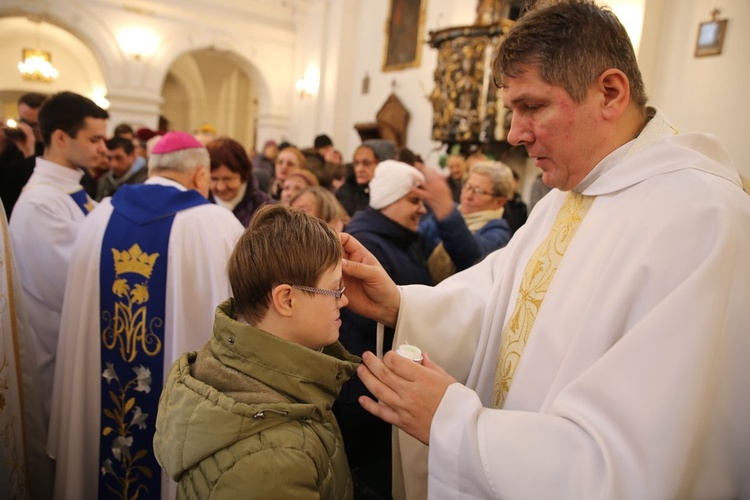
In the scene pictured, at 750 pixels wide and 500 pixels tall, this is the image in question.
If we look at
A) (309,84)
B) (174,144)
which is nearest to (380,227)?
(174,144)

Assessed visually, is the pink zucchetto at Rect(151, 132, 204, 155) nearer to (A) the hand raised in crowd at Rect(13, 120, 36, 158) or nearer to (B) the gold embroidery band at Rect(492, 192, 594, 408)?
(B) the gold embroidery band at Rect(492, 192, 594, 408)

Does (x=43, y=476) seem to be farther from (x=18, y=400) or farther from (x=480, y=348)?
(x=480, y=348)

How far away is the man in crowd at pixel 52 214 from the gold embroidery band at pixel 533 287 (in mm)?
2263

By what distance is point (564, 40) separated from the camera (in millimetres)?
1354

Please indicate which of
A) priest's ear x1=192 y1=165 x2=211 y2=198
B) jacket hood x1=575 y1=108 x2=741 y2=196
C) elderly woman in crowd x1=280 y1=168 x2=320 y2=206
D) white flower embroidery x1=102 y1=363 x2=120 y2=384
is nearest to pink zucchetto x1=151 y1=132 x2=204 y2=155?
priest's ear x1=192 y1=165 x2=211 y2=198

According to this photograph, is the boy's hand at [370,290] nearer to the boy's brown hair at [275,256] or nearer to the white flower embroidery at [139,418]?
the boy's brown hair at [275,256]

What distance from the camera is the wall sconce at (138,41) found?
11.6m

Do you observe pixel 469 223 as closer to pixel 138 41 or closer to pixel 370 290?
pixel 370 290

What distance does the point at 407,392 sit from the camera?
1.30 metres

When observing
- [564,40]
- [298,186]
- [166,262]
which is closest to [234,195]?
[298,186]

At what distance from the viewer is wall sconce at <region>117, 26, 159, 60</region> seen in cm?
1162

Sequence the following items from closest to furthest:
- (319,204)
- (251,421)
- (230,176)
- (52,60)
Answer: (251,421) < (319,204) < (230,176) < (52,60)

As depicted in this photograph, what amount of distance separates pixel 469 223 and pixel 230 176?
1.69m

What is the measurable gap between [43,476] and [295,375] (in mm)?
1823
